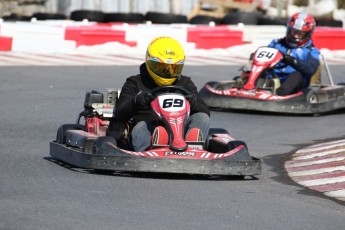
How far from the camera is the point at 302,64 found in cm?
1225

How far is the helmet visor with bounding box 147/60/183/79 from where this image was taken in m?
7.90

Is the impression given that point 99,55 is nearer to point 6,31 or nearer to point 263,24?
point 6,31

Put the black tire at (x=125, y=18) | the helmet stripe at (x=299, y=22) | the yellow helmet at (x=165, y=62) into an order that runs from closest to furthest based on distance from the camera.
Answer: the yellow helmet at (x=165, y=62) → the helmet stripe at (x=299, y=22) → the black tire at (x=125, y=18)

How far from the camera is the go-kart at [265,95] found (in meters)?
11.7

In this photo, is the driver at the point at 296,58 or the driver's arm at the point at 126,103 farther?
the driver at the point at 296,58

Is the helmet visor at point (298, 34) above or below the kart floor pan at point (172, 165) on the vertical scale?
above

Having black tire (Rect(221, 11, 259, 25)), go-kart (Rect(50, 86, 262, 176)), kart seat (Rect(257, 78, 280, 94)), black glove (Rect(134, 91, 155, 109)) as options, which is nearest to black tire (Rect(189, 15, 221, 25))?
black tire (Rect(221, 11, 259, 25))

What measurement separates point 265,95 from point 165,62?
3967mm

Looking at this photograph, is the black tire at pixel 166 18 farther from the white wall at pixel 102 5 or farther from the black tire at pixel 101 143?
the black tire at pixel 101 143

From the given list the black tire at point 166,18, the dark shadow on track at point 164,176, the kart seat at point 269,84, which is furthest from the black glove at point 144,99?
the black tire at point 166,18

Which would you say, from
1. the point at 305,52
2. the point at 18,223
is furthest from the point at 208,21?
the point at 18,223

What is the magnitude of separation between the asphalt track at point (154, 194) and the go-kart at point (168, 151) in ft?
0.28

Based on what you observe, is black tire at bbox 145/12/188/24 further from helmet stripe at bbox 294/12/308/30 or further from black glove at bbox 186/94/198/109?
black glove at bbox 186/94/198/109

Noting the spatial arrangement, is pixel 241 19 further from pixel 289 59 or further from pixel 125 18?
pixel 289 59
